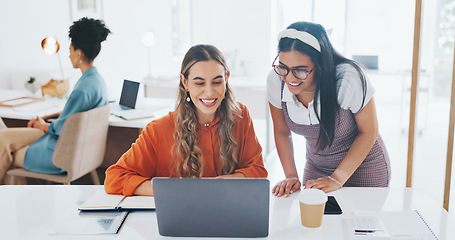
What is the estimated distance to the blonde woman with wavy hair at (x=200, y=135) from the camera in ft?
4.79

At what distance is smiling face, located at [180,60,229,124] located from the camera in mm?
1454

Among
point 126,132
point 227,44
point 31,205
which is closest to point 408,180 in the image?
point 31,205

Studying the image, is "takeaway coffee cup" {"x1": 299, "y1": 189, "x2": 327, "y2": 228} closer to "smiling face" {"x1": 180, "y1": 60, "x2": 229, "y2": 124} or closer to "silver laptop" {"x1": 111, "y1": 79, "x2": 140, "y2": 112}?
"smiling face" {"x1": 180, "y1": 60, "x2": 229, "y2": 124}

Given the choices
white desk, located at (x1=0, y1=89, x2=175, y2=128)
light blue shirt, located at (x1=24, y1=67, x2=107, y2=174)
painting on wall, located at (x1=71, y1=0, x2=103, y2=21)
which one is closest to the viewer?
light blue shirt, located at (x1=24, y1=67, x2=107, y2=174)

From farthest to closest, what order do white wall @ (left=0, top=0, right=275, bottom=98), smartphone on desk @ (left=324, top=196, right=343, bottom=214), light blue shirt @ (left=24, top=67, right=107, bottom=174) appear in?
white wall @ (left=0, top=0, right=275, bottom=98) → light blue shirt @ (left=24, top=67, right=107, bottom=174) → smartphone on desk @ (left=324, top=196, right=343, bottom=214)

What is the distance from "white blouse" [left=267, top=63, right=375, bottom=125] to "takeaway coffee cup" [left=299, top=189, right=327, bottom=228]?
453mm

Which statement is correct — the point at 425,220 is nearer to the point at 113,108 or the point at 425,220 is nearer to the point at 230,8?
the point at 113,108

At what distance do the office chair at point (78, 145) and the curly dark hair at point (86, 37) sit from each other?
44cm

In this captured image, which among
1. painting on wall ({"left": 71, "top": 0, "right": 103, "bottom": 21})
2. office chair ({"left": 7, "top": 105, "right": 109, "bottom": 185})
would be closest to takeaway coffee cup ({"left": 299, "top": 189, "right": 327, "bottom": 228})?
office chair ({"left": 7, "top": 105, "right": 109, "bottom": 185})

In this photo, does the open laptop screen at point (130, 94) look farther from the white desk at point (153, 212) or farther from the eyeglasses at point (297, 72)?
the eyeglasses at point (297, 72)

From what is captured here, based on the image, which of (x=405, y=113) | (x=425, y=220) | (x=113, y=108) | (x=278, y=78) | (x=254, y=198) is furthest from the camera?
(x=405, y=113)

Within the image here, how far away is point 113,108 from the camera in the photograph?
10.0 feet

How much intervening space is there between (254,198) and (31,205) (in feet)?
2.37

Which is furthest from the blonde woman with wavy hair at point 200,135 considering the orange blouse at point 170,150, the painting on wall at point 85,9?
the painting on wall at point 85,9
